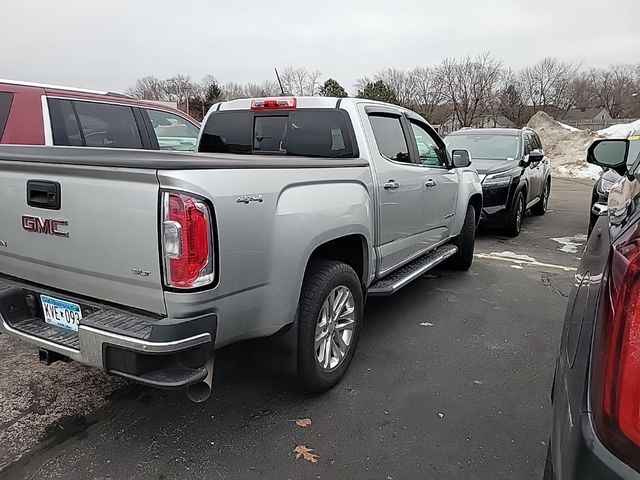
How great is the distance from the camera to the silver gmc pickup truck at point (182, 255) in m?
2.16

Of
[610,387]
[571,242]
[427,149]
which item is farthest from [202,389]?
[571,242]

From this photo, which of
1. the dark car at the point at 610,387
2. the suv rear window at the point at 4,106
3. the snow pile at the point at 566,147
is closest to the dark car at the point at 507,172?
the suv rear window at the point at 4,106

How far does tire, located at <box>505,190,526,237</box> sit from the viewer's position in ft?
26.6

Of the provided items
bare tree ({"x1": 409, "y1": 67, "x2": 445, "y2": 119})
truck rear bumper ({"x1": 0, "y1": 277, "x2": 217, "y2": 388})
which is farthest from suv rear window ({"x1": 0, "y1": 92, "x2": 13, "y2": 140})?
bare tree ({"x1": 409, "y1": 67, "x2": 445, "y2": 119})

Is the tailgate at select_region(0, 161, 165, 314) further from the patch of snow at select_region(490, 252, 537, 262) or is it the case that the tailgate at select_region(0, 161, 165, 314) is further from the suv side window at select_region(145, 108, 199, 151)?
the patch of snow at select_region(490, 252, 537, 262)

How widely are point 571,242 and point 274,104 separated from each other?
6218mm

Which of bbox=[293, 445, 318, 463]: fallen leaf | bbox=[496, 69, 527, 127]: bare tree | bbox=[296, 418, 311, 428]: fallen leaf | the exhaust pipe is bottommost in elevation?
bbox=[293, 445, 318, 463]: fallen leaf

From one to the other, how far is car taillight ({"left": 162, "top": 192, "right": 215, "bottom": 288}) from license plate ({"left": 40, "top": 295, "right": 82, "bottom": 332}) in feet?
2.29

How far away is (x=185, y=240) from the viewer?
2129 millimetres

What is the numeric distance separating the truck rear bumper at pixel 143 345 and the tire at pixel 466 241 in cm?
424

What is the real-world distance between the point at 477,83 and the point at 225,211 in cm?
4884

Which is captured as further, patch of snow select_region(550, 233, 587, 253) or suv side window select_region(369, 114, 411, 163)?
patch of snow select_region(550, 233, 587, 253)

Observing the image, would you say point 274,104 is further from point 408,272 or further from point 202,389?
point 202,389

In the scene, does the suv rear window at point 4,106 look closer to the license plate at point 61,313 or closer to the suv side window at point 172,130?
the suv side window at point 172,130
